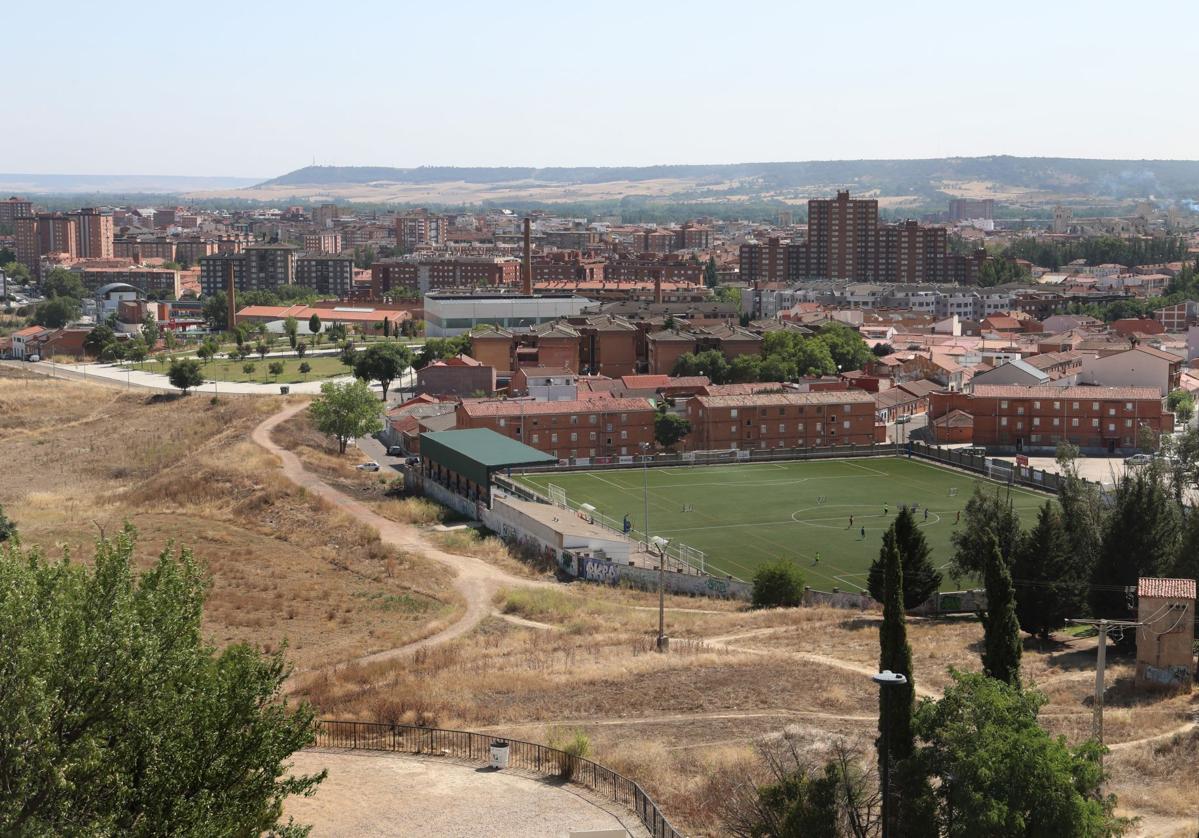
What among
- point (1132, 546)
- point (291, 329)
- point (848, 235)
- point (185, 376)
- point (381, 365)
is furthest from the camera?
point (848, 235)

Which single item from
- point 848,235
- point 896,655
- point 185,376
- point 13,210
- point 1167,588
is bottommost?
point 185,376

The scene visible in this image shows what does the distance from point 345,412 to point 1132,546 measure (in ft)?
94.2

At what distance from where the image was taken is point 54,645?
925 cm

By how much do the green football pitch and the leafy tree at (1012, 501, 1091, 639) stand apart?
5.63m

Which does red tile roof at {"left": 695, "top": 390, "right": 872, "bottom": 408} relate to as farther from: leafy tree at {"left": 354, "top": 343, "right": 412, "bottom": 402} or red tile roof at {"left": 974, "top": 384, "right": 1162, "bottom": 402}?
leafy tree at {"left": 354, "top": 343, "right": 412, "bottom": 402}

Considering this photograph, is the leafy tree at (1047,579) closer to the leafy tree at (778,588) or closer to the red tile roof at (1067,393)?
the leafy tree at (778,588)

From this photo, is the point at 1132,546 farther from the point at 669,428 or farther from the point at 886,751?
the point at 669,428

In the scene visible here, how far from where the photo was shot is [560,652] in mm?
20688

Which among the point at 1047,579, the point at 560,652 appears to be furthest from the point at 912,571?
the point at 560,652

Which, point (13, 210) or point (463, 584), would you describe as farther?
point (13, 210)

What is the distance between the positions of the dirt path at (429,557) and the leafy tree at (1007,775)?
10637mm

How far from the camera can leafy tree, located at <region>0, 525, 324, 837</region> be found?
30.1ft

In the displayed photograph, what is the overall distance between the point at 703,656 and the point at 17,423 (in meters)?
42.6

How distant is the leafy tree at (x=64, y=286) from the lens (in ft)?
367
